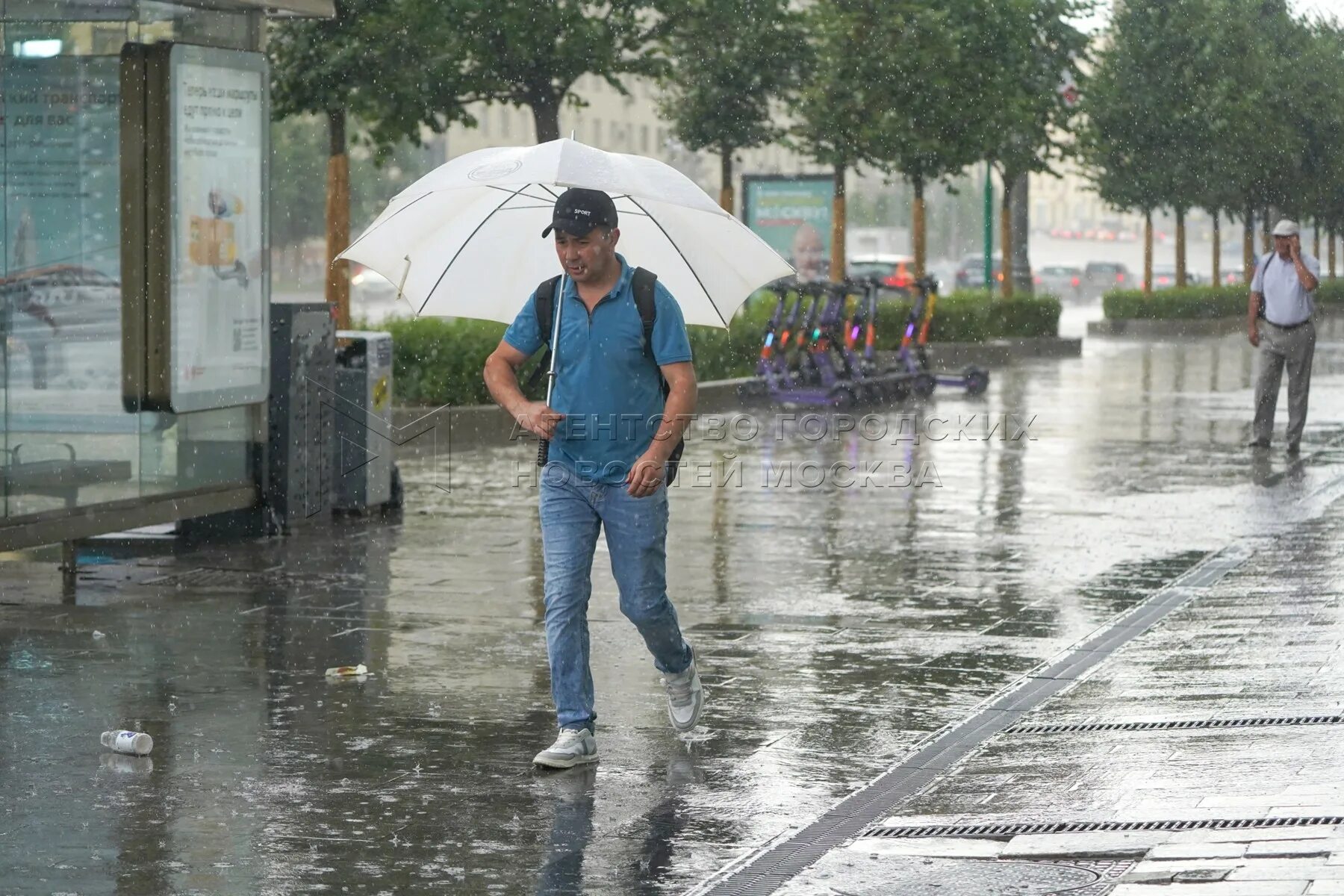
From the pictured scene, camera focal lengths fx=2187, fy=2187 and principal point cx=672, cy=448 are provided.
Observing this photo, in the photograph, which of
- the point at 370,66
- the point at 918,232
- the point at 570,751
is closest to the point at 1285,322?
the point at 370,66

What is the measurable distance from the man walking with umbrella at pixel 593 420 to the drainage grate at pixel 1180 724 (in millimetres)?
1398

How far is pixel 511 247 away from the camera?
7.91m

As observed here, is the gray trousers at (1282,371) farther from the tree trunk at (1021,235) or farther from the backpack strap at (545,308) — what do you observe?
the tree trunk at (1021,235)

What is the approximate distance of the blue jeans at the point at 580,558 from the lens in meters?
6.66

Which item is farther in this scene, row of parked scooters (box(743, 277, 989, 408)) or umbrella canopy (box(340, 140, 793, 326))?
row of parked scooters (box(743, 277, 989, 408))

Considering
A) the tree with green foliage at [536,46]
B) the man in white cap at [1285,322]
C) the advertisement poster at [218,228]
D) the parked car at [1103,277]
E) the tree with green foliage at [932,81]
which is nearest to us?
the advertisement poster at [218,228]

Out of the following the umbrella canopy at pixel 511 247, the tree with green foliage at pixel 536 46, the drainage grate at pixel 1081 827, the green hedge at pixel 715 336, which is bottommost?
the drainage grate at pixel 1081 827

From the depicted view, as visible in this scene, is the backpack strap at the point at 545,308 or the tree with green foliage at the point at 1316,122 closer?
the backpack strap at the point at 545,308

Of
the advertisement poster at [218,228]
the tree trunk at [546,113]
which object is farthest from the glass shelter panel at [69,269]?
the tree trunk at [546,113]

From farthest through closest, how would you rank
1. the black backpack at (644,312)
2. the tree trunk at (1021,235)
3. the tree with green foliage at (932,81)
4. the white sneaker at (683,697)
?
the tree trunk at (1021,235)
the tree with green foliage at (932,81)
the white sneaker at (683,697)
the black backpack at (644,312)

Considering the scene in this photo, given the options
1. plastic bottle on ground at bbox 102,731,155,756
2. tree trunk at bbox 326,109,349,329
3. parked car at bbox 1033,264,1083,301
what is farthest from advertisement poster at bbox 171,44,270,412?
parked car at bbox 1033,264,1083,301

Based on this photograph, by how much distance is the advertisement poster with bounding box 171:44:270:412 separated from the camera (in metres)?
11.1

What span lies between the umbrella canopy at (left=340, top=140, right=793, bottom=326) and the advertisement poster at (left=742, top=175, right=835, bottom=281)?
21.2 metres

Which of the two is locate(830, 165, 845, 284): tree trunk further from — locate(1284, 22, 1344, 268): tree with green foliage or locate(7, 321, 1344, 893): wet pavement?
locate(1284, 22, 1344, 268): tree with green foliage
